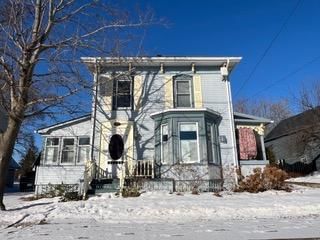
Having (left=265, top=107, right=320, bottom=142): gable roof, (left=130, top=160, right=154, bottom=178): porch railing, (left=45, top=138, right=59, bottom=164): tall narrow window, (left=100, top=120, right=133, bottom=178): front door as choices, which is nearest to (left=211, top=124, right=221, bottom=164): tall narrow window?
(left=130, top=160, right=154, bottom=178): porch railing

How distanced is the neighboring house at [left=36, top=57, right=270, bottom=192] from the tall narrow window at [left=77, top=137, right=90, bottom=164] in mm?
51

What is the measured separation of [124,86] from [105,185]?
219 inches

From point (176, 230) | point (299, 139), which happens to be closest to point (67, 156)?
point (176, 230)

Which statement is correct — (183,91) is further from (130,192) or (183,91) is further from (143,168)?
(130,192)

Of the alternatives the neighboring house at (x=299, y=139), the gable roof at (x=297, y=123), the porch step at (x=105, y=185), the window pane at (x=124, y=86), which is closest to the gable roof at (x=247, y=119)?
the window pane at (x=124, y=86)

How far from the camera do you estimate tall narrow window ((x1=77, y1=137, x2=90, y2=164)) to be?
1515 centimetres

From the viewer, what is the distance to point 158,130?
14508 mm

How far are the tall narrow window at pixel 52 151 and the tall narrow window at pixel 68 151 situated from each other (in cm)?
36

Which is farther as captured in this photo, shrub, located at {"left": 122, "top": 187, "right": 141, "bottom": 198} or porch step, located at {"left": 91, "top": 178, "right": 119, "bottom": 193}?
porch step, located at {"left": 91, "top": 178, "right": 119, "bottom": 193}

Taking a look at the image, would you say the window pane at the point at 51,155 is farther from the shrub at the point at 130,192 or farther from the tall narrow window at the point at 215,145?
the tall narrow window at the point at 215,145

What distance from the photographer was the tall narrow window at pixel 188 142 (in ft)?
44.8

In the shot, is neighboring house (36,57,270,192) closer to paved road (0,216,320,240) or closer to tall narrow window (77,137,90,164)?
tall narrow window (77,137,90,164)

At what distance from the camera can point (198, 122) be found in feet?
45.9

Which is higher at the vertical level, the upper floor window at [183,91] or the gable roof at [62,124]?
the upper floor window at [183,91]
